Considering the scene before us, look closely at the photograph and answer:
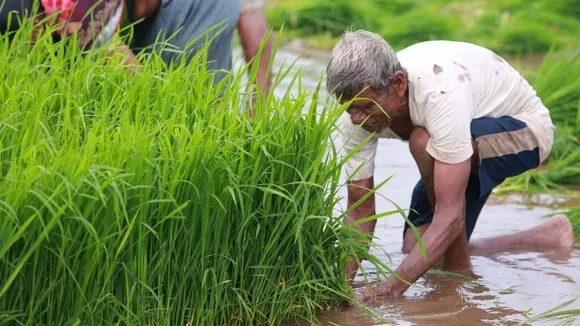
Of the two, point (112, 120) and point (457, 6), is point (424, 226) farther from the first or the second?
point (457, 6)

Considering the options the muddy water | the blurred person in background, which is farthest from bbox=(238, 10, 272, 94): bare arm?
the muddy water

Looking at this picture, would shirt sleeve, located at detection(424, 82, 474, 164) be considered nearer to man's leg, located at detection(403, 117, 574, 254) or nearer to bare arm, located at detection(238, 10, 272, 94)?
man's leg, located at detection(403, 117, 574, 254)

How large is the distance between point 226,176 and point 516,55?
546cm

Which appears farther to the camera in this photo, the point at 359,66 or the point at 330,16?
the point at 330,16

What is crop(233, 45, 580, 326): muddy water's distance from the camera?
4168 mm

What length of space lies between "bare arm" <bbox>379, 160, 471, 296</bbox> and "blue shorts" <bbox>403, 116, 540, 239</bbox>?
247 millimetres

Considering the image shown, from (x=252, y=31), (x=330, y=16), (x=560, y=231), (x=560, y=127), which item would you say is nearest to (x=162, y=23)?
(x=252, y=31)

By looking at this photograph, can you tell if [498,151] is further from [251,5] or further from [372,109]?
[251,5]

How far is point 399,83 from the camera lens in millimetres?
4207

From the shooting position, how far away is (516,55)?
8.80m

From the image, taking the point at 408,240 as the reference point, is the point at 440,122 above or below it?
above

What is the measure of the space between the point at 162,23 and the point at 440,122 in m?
1.63

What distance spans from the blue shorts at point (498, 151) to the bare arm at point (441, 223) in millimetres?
247

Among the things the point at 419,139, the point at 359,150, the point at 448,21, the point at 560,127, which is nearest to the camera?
the point at 419,139
